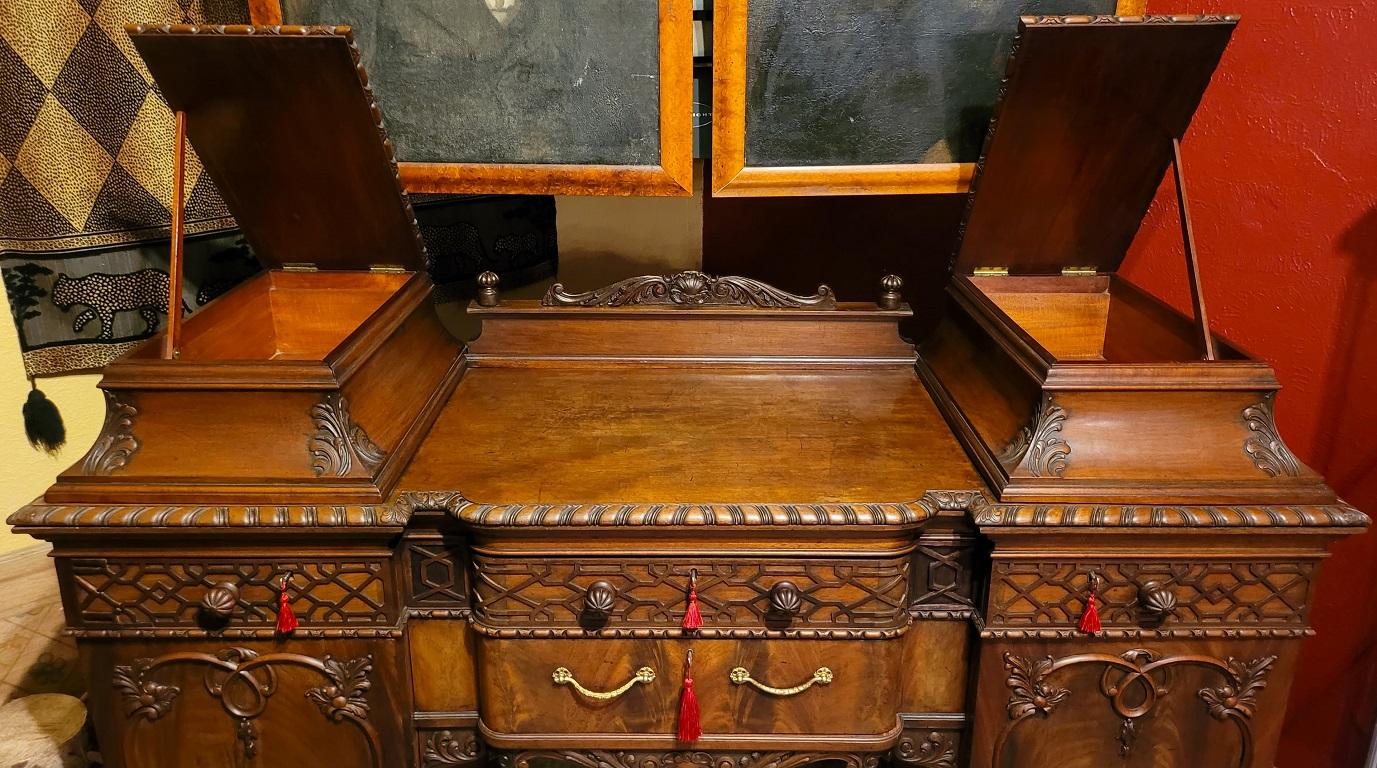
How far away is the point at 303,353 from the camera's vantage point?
5.41 ft

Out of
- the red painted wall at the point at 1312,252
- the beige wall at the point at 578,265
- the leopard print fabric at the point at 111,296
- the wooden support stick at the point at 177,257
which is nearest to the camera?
the wooden support stick at the point at 177,257

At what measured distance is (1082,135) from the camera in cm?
142

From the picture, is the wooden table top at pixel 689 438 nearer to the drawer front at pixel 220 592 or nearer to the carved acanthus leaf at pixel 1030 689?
the drawer front at pixel 220 592

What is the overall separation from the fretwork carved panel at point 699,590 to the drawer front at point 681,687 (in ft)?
0.12

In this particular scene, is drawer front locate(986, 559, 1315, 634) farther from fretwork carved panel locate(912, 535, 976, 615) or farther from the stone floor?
the stone floor

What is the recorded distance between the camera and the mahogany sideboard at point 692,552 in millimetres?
1146

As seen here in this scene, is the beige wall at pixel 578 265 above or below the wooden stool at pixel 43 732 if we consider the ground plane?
above

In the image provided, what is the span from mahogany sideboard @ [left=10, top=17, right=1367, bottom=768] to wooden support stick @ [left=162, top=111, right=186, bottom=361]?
0.23 feet

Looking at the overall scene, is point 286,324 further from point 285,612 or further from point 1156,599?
point 1156,599

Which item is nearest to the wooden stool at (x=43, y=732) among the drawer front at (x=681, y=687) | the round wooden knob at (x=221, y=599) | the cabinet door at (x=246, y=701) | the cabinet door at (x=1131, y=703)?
the cabinet door at (x=246, y=701)

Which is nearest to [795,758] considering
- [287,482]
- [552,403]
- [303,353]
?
[552,403]

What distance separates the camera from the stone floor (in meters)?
1.76

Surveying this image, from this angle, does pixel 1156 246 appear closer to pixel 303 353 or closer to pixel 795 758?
pixel 795 758

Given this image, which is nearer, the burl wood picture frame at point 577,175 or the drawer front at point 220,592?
the drawer front at point 220,592
